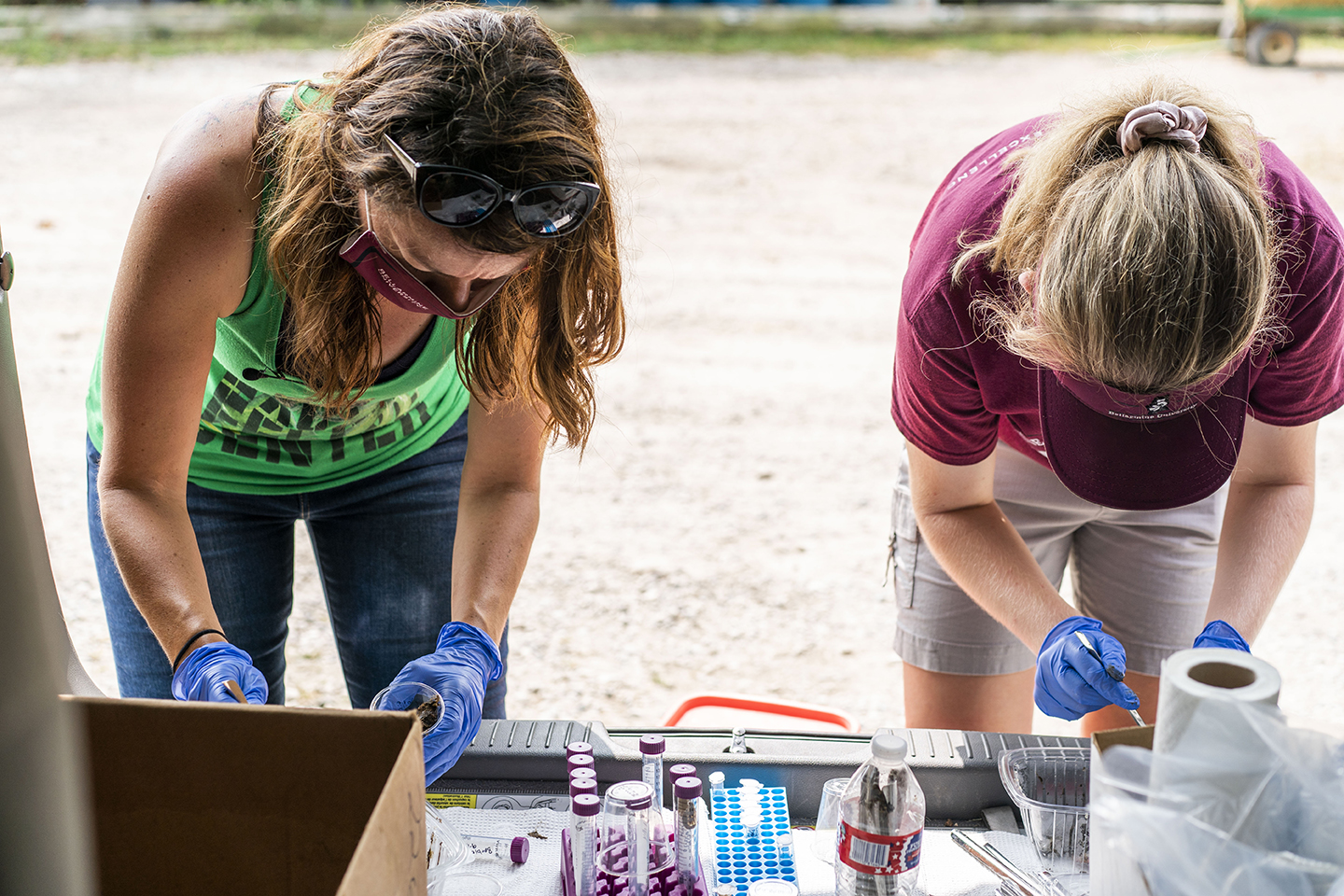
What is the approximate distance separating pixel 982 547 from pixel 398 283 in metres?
0.80

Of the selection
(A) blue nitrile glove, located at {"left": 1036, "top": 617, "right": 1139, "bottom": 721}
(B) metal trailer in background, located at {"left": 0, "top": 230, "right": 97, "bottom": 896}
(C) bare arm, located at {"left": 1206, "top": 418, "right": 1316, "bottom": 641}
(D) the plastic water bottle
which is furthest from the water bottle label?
(B) metal trailer in background, located at {"left": 0, "top": 230, "right": 97, "bottom": 896}

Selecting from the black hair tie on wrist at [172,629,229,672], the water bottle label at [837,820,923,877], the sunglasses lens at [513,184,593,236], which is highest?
the sunglasses lens at [513,184,593,236]

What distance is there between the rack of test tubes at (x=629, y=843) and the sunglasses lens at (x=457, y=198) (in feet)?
1.84

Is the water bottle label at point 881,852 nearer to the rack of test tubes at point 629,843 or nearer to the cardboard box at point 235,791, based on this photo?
the rack of test tubes at point 629,843

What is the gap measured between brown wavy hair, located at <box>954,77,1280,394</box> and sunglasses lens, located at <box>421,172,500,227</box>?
55cm

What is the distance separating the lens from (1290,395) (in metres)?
1.30

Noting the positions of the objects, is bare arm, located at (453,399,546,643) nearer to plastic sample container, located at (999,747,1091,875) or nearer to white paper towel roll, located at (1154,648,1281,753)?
plastic sample container, located at (999,747,1091,875)

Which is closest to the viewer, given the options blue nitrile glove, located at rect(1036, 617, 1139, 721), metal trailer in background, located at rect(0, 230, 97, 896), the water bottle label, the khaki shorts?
metal trailer in background, located at rect(0, 230, 97, 896)

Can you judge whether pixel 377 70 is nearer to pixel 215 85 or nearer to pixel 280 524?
pixel 280 524

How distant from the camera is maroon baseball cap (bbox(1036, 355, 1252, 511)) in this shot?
3.99 ft

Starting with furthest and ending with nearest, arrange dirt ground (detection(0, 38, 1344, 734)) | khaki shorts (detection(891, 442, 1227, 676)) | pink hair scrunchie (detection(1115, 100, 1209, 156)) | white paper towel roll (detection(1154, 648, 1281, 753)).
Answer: dirt ground (detection(0, 38, 1344, 734)), khaki shorts (detection(891, 442, 1227, 676)), pink hair scrunchie (detection(1115, 100, 1209, 156)), white paper towel roll (detection(1154, 648, 1281, 753))

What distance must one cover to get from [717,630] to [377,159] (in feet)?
7.19

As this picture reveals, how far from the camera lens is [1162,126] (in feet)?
3.59

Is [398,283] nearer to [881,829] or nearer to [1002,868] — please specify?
[881,829]
